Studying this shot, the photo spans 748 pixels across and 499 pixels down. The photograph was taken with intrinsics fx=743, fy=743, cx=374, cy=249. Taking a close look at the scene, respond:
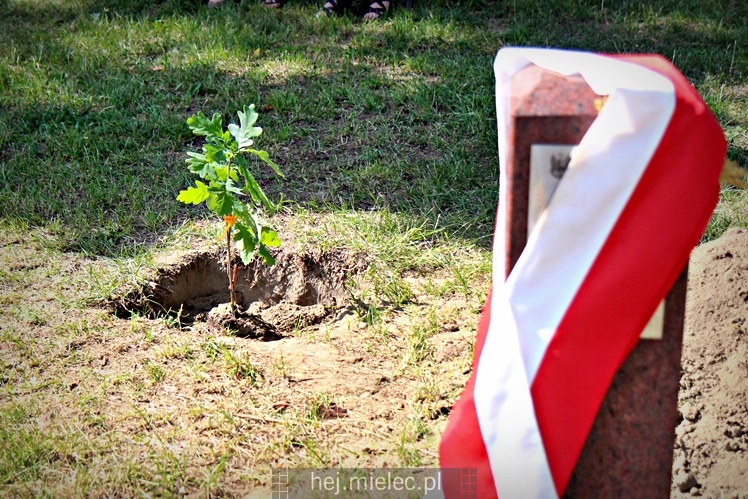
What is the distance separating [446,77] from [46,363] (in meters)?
3.21

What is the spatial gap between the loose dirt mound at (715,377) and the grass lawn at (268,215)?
27.9 inches

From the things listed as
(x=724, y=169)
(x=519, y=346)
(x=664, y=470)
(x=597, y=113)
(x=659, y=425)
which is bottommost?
(x=664, y=470)

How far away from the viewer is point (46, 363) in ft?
9.25

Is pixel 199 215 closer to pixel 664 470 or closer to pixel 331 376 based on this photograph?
pixel 331 376

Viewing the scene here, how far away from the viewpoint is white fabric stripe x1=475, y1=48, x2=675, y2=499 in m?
1.61

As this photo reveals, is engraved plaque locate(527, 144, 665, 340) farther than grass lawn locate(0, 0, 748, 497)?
No

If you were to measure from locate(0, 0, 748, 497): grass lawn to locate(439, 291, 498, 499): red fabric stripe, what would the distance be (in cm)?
57

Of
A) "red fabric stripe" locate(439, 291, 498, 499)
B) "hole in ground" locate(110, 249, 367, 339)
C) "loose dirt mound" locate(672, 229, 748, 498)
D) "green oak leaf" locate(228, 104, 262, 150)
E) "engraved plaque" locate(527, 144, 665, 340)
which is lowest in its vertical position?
"hole in ground" locate(110, 249, 367, 339)

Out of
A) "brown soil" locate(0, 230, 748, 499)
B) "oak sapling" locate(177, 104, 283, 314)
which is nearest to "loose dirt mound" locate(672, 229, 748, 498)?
"brown soil" locate(0, 230, 748, 499)

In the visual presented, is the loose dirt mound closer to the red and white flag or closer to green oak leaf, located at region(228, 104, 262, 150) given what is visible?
the red and white flag

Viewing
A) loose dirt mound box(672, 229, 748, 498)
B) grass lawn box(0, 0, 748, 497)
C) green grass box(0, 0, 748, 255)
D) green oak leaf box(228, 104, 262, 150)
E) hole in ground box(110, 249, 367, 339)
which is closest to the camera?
loose dirt mound box(672, 229, 748, 498)

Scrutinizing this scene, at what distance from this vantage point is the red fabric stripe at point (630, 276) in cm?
162

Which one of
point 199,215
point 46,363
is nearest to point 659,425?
point 46,363

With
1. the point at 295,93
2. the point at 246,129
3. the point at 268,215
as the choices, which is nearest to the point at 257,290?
the point at 268,215
